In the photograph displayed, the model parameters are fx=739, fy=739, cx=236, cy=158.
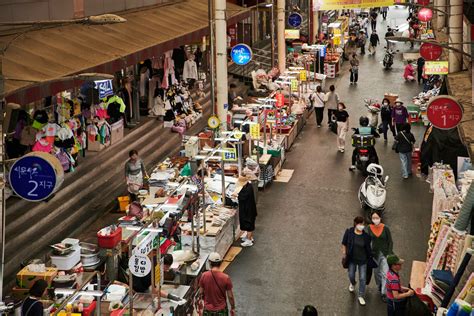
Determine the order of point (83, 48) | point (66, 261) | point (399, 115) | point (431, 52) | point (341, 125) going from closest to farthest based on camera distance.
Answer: point (66, 261), point (83, 48), point (431, 52), point (341, 125), point (399, 115)

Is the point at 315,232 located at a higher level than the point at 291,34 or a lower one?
lower

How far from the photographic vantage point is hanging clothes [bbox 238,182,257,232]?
1614cm

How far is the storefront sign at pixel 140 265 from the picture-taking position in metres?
10.1

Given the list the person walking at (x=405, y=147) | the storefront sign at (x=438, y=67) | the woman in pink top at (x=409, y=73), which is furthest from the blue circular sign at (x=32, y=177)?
the woman in pink top at (x=409, y=73)

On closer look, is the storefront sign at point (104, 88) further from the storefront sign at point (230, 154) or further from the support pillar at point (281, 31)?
the support pillar at point (281, 31)

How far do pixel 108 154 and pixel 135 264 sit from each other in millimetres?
9963

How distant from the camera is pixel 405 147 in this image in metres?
20.6

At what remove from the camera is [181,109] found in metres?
24.6

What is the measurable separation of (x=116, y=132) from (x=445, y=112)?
373 inches

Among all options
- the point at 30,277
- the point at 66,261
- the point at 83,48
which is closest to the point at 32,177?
the point at 30,277

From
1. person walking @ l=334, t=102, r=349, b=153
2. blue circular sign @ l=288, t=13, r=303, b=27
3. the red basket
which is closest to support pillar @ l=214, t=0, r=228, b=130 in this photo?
person walking @ l=334, t=102, r=349, b=153

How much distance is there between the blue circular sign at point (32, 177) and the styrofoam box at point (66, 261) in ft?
10.5

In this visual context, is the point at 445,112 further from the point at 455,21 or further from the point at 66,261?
the point at 66,261

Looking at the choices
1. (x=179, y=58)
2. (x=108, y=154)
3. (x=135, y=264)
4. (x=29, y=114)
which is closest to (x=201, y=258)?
(x=135, y=264)
